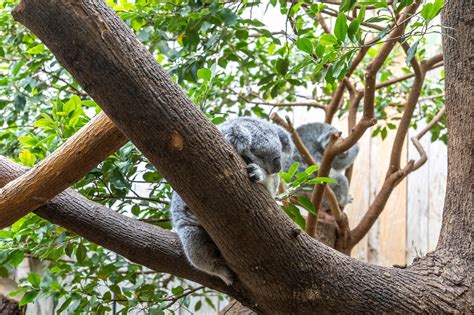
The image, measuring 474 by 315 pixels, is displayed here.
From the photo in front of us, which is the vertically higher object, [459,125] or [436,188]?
[436,188]

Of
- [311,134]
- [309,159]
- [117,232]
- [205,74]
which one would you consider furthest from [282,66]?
[311,134]

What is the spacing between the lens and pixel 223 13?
266cm

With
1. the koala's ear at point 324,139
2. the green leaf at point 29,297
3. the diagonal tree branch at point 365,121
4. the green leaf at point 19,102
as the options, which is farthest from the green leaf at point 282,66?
the koala's ear at point 324,139

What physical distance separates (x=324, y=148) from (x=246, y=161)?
252 centimetres

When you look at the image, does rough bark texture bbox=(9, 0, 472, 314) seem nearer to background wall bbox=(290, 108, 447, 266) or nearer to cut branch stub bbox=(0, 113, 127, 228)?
cut branch stub bbox=(0, 113, 127, 228)

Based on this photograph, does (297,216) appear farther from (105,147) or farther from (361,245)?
(361,245)

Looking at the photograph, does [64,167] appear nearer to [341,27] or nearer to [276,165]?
[276,165]

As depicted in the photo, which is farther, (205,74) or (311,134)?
(311,134)

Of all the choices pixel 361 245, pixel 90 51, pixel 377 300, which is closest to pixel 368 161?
pixel 361 245

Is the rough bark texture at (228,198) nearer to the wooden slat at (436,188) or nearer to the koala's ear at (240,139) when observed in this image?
the koala's ear at (240,139)

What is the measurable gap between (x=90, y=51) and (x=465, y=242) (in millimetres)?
1568

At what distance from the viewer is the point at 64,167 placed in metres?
2.11

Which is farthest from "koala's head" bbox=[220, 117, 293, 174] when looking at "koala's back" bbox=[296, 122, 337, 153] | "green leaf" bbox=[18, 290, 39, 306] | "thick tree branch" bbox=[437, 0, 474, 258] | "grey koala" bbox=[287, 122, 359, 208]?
"koala's back" bbox=[296, 122, 337, 153]

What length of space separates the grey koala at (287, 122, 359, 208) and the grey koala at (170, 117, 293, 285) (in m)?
2.05
